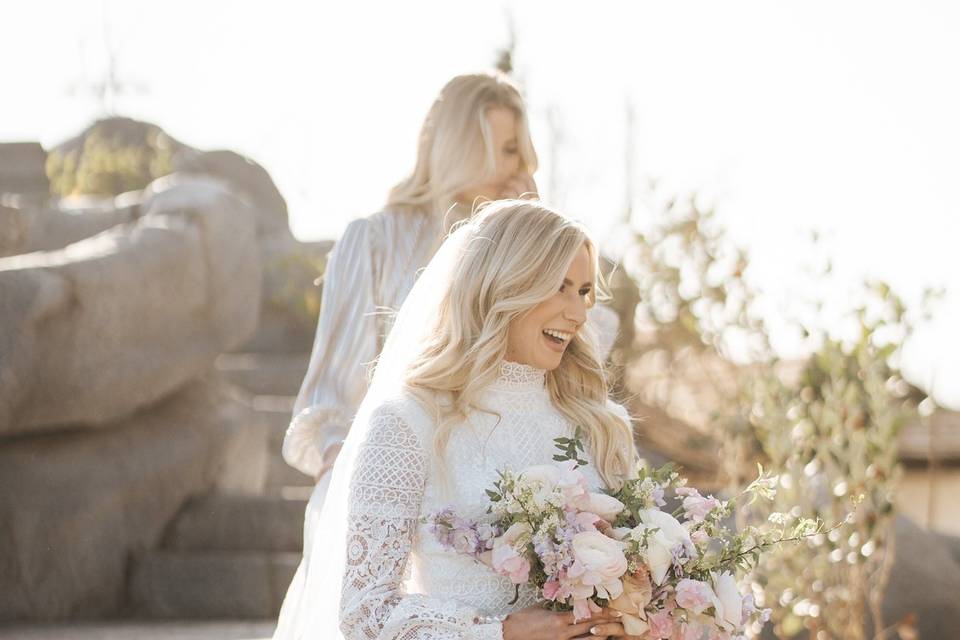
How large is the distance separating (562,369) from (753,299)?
5995 millimetres

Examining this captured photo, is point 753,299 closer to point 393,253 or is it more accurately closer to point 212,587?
point 212,587


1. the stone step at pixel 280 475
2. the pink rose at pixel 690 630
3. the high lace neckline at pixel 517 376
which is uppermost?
the high lace neckline at pixel 517 376

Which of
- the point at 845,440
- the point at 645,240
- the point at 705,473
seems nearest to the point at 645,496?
the point at 845,440

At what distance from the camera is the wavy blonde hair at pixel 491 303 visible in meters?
3.41

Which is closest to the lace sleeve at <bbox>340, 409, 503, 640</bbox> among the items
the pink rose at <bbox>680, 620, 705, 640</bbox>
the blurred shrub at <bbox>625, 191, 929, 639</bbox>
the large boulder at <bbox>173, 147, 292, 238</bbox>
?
the pink rose at <bbox>680, 620, 705, 640</bbox>

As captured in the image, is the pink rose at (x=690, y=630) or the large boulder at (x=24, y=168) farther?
the large boulder at (x=24, y=168)

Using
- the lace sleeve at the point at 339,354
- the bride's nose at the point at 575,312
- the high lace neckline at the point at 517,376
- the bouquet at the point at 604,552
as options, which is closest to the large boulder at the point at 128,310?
the lace sleeve at the point at 339,354

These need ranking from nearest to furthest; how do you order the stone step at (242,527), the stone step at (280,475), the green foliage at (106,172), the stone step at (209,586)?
1. the stone step at (209,586)
2. the stone step at (242,527)
3. the stone step at (280,475)
4. the green foliage at (106,172)

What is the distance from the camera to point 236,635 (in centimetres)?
779

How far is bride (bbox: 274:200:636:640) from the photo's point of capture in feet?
10.1

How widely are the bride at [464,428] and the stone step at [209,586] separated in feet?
18.1

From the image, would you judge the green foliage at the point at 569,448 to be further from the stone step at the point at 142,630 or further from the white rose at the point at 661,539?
the stone step at the point at 142,630

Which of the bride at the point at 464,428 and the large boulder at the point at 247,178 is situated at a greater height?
the bride at the point at 464,428

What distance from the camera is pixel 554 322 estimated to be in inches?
136
